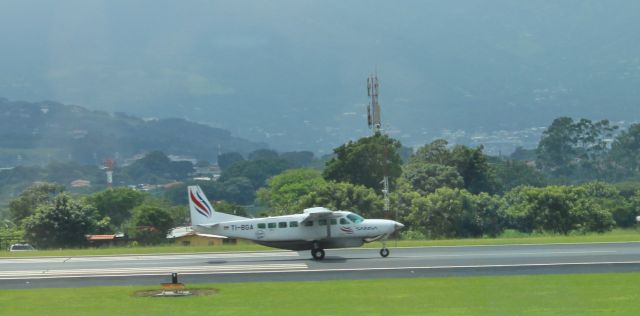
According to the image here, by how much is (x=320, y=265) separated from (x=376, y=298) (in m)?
9.42

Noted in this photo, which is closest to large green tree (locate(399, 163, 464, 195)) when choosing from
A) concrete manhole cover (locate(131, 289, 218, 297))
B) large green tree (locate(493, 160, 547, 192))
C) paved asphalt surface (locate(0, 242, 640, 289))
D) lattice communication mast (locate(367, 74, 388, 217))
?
lattice communication mast (locate(367, 74, 388, 217))

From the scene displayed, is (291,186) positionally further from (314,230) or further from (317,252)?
(317,252)

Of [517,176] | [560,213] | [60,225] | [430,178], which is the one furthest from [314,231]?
[517,176]

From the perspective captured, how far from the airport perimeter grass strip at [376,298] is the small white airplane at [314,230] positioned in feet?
26.8

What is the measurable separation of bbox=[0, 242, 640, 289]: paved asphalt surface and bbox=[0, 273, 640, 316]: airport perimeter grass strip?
1.73 m

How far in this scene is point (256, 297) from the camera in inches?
1076

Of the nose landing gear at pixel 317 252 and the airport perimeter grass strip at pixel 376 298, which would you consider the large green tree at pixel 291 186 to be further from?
the airport perimeter grass strip at pixel 376 298

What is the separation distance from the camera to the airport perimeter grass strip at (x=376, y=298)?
2439cm

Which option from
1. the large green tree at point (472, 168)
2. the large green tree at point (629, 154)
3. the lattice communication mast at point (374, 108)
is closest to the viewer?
the lattice communication mast at point (374, 108)

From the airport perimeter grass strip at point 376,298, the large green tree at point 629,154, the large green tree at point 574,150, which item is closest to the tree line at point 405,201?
the airport perimeter grass strip at point 376,298

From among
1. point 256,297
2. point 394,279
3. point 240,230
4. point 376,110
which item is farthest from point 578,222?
point 256,297

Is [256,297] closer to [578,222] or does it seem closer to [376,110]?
[578,222]

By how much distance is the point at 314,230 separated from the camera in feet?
128

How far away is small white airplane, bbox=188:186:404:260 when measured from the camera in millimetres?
38531
